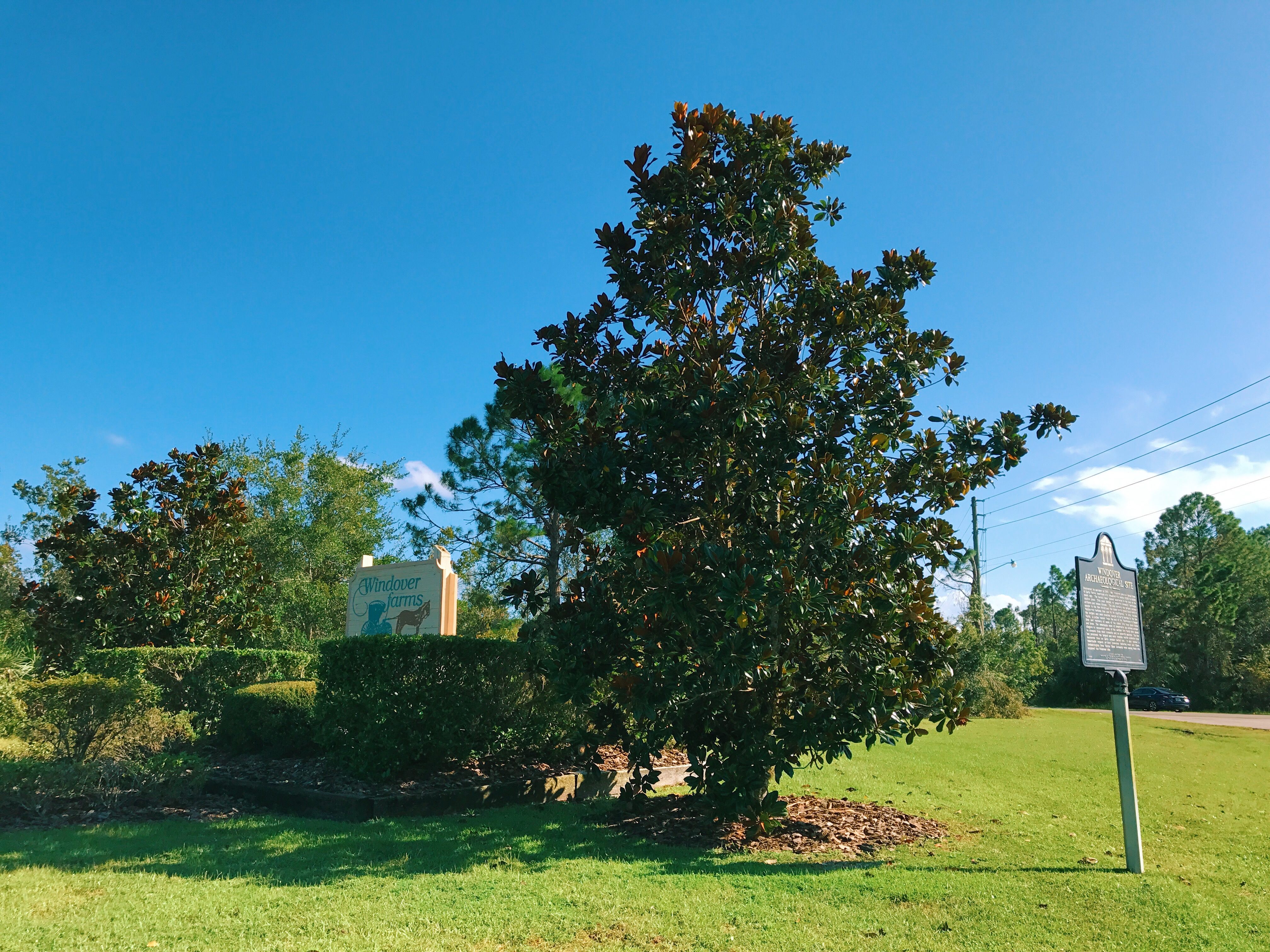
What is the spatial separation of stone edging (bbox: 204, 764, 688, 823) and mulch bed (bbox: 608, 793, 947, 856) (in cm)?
54

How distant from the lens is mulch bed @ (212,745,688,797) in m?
8.60

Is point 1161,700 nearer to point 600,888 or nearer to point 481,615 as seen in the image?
point 481,615

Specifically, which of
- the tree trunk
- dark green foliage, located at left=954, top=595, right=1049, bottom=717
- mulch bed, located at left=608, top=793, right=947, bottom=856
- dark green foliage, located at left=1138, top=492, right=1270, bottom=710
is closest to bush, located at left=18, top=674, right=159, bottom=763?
mulch bed, located at left=608, top=793, right=947, bottom=856

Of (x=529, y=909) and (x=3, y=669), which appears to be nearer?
(x=529, y=909)

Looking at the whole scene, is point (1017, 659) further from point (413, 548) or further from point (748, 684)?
point (748, 684)

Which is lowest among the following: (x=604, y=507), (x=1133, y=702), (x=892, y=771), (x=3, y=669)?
(x=1133, y=702)

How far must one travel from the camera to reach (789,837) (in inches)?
290

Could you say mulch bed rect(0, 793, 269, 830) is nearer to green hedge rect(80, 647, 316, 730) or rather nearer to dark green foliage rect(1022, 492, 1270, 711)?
green hedge rect(80, 647, 316, 730)

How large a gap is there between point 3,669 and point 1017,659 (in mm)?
30132

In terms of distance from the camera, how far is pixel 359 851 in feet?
21.5

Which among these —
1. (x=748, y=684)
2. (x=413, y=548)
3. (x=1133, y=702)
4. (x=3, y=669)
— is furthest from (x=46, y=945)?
(x=1133, y=702)

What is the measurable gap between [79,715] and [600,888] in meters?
6.47

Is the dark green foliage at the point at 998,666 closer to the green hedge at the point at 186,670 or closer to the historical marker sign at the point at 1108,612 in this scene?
the historical marker sign at the point at 1108,612

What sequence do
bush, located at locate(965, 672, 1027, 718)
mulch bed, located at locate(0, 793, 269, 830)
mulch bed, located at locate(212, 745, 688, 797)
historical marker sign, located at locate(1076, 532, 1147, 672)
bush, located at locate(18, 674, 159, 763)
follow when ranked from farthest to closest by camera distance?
bush, located at locate(965, 672, 1027, 718) → mulch bed, located at locate(212, 745, 688, 797) → bush, located at locate(18, 674, 159, 763) → mulch bed, located at locate(0, 793, 269, 830) → historical marker sign, located at locate(1076, 532, 1147, 672)
